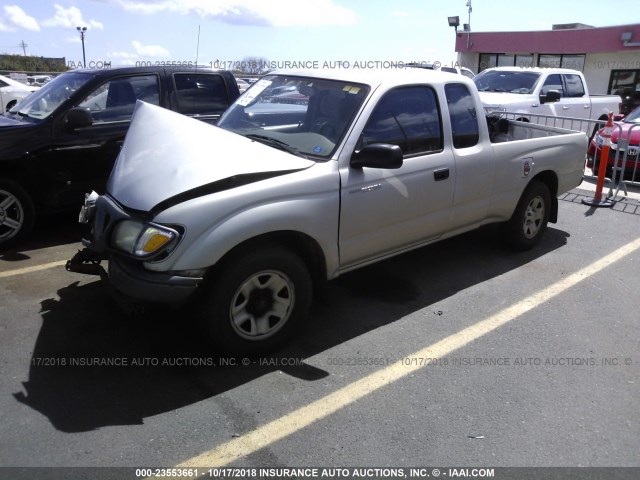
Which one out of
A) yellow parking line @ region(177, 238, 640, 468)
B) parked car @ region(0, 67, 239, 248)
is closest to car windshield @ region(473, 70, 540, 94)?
parked car @ region(0, 67, 239, 248)

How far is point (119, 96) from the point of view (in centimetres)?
608

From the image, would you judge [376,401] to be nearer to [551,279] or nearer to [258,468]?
[258,468]

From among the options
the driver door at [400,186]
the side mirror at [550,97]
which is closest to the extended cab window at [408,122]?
the driver door at [400,186]

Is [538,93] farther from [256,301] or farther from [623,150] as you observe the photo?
[256,301]

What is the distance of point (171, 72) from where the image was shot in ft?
21.0

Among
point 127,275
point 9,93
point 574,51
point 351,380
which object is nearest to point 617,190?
point 351,380

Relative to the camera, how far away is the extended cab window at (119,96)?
19.5 feet

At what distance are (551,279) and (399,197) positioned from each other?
6.57 ft

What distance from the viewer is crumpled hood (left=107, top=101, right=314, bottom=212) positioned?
10.7 feet

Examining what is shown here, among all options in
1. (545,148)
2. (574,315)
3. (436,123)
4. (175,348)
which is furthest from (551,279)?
(175,348)

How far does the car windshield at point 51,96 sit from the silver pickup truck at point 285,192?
2379mm

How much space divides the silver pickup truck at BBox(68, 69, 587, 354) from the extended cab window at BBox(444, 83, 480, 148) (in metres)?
0.01

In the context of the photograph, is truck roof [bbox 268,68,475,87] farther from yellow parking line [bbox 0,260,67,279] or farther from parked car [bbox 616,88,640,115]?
parked car [bbox 616,88,640,115]

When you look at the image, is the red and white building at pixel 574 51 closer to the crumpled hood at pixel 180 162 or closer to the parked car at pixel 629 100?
the parked car at pixel 629 100
